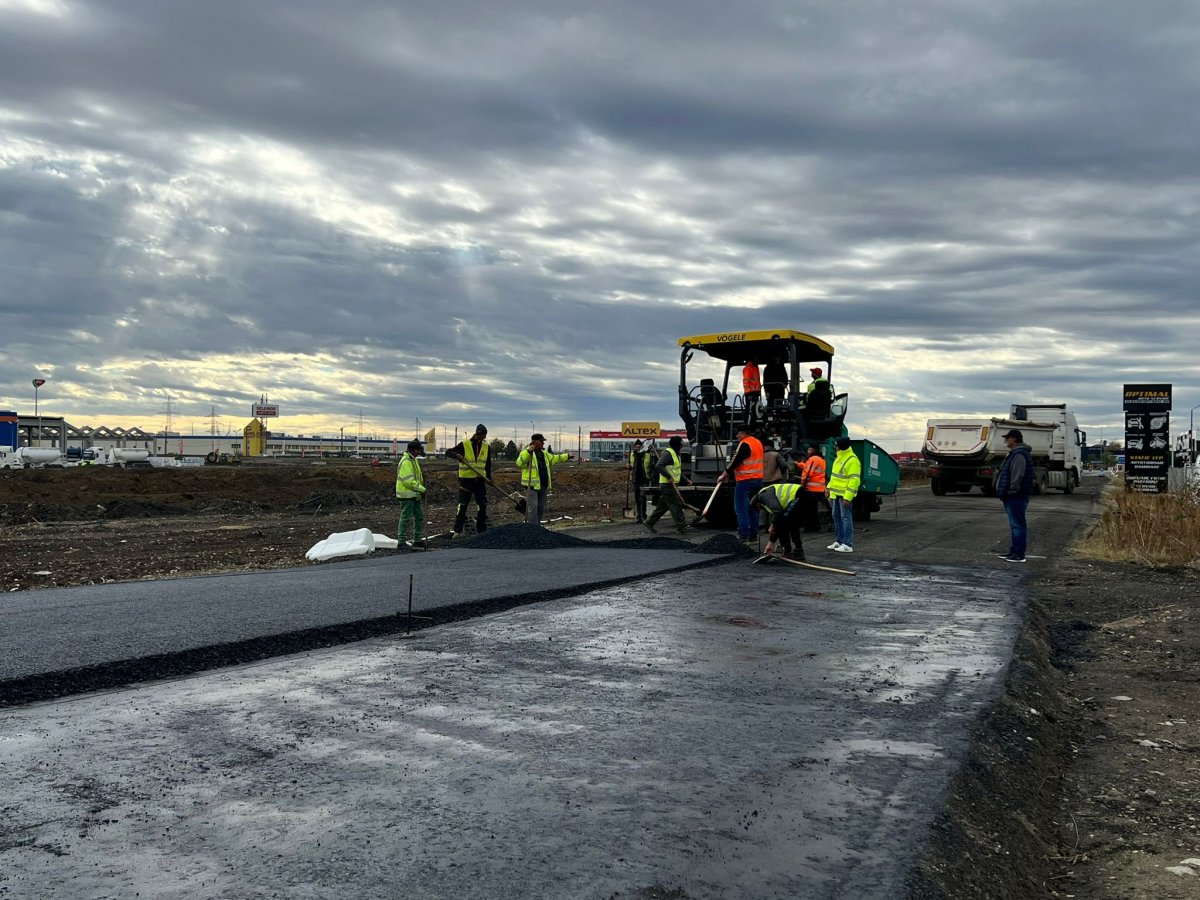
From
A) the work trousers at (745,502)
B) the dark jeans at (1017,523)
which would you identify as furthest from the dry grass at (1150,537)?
the work trousers at (745,502)

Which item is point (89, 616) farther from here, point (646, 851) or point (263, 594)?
point (646, 851)

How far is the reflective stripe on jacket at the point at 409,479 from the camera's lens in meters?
15.1

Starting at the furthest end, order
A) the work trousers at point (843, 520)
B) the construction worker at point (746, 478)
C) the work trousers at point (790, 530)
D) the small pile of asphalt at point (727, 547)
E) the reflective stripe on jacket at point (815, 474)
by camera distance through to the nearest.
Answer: the construction worker at point (746, 478) < the work trousers at point (843, 520) < the reflective stripe on jacket at point (815, 474) < the small pile of asphalt at point (727, 547) < the work trousers at point (790, 530)

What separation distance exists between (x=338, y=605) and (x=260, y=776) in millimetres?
4697

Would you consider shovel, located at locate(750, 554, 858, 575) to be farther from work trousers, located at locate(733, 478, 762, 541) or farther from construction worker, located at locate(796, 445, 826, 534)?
work trousers, located at locate(733, 478, 762, 541)

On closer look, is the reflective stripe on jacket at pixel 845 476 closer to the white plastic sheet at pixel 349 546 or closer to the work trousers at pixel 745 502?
the work trousers at pixel 745 502

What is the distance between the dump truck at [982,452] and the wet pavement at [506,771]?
2620cm

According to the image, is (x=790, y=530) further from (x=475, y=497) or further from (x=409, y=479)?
(x=475, y=497)

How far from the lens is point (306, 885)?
320 cm

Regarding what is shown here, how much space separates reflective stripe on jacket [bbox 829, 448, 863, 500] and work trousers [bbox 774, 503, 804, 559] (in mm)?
1262

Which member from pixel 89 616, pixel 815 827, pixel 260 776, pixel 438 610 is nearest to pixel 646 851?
pixel 815 827

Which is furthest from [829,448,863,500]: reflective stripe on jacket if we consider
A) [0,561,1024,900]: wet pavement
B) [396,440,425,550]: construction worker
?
[0,561,1024,900]: wet pavement

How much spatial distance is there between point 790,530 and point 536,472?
5.43 meters

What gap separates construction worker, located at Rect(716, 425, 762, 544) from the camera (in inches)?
587
